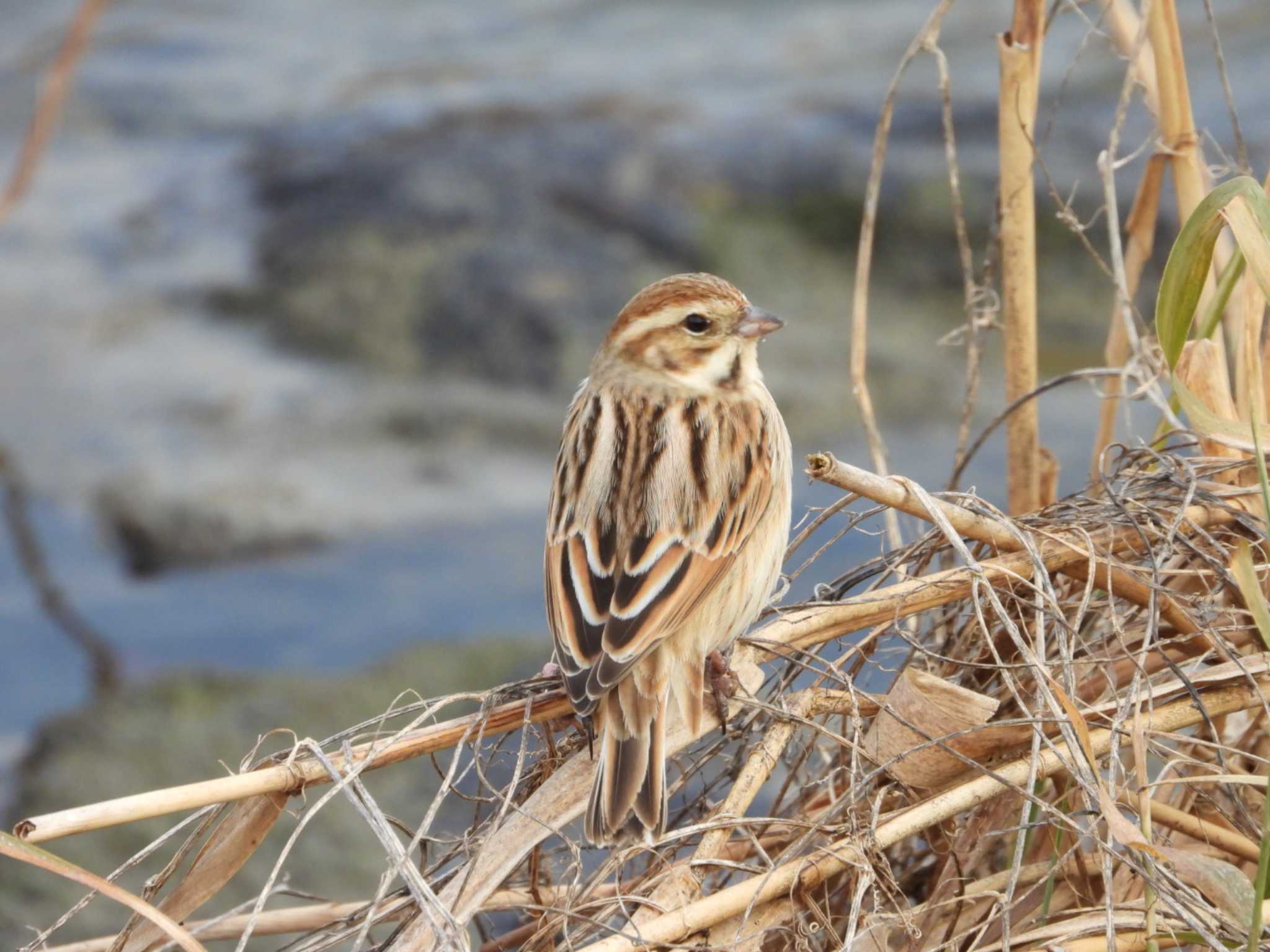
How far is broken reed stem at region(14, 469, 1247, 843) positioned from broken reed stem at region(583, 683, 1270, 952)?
335 millimetres

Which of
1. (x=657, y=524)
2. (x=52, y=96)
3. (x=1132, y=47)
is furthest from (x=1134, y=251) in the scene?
(x=52, y=96)

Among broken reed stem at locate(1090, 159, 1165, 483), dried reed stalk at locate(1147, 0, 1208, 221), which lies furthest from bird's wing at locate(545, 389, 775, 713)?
dried reed stalk at locate(1147, 0, 1208, 221)

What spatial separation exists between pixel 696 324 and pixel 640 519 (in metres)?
0.73

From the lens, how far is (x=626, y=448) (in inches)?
149

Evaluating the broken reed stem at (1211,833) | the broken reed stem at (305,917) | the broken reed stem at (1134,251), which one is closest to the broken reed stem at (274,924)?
the broken reed stem at (305,917)

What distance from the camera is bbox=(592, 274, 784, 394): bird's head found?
406 cm

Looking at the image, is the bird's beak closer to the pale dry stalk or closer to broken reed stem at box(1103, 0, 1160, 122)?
the pale dry stalk

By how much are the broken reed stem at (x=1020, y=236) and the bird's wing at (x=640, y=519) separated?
2.29 ft

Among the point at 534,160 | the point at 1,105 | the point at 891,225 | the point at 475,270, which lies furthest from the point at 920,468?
the point at 1,105

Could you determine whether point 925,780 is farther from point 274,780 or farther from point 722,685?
point 274,780

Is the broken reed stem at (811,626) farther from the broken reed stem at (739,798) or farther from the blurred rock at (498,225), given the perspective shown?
the blurred rock at (498,225)

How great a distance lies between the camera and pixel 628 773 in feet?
9.73

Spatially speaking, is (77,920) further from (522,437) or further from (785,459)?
(522,437)

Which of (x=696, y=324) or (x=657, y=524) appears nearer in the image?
(x=657, y=524)
